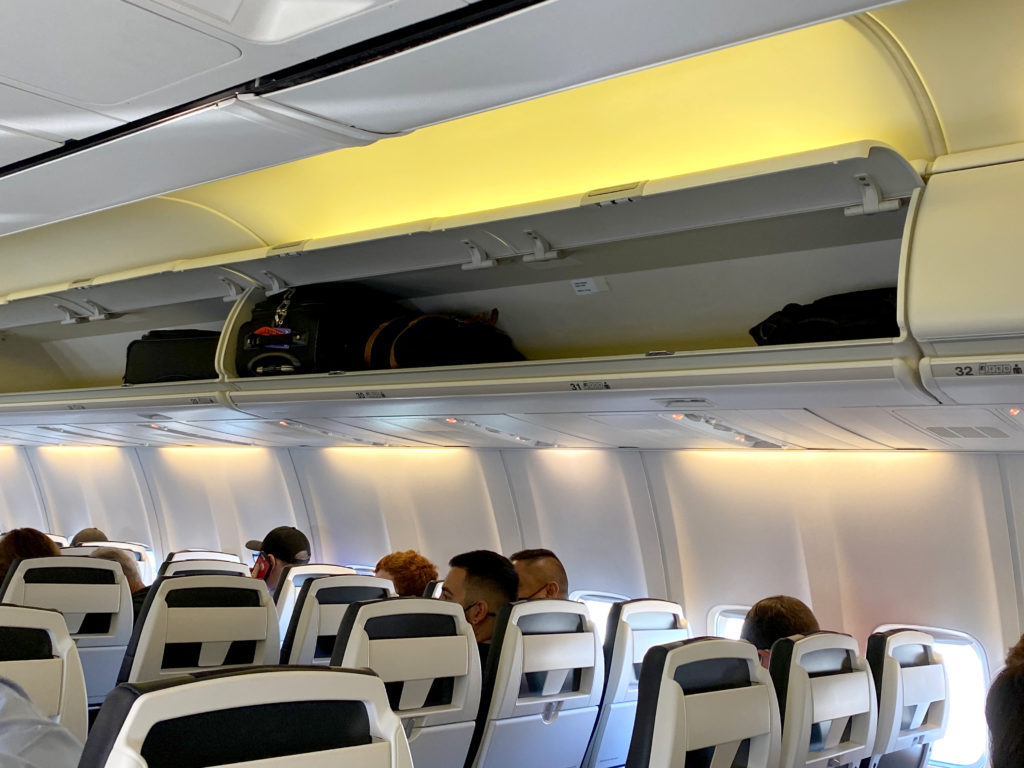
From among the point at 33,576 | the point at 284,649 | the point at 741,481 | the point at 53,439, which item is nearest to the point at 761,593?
the point at 741,481

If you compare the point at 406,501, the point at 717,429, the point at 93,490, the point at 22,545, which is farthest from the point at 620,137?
the point at 93,490

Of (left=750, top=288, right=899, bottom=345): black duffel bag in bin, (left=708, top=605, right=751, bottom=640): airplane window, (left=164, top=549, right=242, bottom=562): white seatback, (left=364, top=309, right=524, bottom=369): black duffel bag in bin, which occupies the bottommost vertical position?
(left=708, top=605, right=751, bottom=640): airplane window

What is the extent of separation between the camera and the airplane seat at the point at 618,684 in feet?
14.4

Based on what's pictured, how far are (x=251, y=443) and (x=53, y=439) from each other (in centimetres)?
316

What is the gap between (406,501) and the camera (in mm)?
9656

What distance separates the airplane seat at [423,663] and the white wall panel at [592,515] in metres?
4.07

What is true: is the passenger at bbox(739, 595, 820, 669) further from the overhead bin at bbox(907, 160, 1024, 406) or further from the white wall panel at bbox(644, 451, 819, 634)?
the overhead bin at bbox(907, 160, 1024, 406)

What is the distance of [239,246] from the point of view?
238 inches

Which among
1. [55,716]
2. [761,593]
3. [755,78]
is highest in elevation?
[755,78]

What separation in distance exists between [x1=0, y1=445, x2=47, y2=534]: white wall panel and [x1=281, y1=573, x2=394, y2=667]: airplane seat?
38.0ft

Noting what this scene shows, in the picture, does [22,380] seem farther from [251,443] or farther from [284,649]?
[284,649]

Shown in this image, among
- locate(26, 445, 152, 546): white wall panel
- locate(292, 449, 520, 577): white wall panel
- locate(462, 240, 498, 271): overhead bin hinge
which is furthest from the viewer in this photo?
locate(26, 445, 152, 546): white wall panel

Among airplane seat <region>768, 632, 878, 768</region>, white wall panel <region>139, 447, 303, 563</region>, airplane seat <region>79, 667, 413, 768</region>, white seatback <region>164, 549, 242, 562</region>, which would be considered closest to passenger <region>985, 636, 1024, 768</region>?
airplane seat <region>79, 667, 413, 768</region>

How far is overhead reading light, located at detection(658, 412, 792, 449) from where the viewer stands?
17.1 feet
